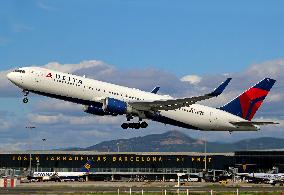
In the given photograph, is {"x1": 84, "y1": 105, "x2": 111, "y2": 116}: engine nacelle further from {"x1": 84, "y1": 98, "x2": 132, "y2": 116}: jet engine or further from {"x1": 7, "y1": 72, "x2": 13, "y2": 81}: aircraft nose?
{"x1": 7, "y1": 72, "x2": 13, "y2": 81}: aircraft nose

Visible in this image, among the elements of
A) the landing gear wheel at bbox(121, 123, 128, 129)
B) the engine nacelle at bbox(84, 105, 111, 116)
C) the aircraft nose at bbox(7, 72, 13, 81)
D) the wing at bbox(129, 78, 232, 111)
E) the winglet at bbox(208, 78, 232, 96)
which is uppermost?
the aircraft nose at bbox(7, 72, 13, 81)

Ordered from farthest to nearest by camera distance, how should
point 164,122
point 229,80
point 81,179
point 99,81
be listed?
point 81,179 < point 164,122 < point 99,81 < point 229,80

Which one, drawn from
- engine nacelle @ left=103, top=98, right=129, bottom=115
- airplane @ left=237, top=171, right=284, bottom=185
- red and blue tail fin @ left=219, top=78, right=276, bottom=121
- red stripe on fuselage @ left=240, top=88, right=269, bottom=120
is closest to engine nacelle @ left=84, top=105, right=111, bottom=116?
engine nacelle @ left=103, top=98, right=129, bottom=115

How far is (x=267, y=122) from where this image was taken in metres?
93.1

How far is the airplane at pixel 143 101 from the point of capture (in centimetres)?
8381

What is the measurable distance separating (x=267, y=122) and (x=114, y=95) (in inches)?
964

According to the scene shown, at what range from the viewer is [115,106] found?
86688 millimetres

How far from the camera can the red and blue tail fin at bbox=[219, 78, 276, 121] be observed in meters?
101

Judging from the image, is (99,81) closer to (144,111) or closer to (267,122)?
(144,111)

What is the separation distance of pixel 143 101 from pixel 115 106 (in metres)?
4.69

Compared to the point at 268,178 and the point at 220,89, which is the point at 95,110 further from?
the point at 268,178

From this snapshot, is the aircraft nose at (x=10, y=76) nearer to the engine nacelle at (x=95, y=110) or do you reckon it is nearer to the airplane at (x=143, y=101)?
the airplane at (x=143, y=101)

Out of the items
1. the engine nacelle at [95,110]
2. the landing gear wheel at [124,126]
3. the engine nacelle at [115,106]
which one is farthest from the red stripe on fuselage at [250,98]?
the engine nacelle at [95,110]

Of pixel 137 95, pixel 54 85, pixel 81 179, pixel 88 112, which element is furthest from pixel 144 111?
pixel 81 179
